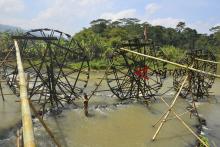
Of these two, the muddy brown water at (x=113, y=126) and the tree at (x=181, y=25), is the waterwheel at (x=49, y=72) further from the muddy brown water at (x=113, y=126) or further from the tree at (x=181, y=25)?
the tree at (x=181, y=25)

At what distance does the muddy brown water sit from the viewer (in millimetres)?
12180

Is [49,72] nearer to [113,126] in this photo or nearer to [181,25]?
[113,126]

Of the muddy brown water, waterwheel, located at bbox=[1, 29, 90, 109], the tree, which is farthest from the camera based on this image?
the tree

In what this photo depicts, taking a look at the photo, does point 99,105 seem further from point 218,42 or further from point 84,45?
point 218,42

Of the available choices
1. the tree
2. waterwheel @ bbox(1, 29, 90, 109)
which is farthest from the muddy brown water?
the tree

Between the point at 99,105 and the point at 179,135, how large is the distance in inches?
220

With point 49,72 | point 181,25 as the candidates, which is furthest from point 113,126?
point 181,25

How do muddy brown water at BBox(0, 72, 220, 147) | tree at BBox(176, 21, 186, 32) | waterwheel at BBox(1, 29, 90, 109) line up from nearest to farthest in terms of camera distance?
muddy brown water at BBox(0, 72, 220, 147) → waterwheel at BBox(1, 29, 90, 109) → tree at BBox(176, 21, 186, 32)

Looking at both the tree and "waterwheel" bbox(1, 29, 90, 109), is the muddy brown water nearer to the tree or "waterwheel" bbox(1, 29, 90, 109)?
"waterwheel" bbox(1, 29, 90, 109)

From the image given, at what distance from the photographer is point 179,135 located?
13.3m

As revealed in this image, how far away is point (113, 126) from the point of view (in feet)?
46.6

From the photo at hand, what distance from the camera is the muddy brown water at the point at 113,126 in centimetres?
1218

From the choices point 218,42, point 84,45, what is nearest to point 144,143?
point 84,45

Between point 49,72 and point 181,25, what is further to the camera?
point 181,25
